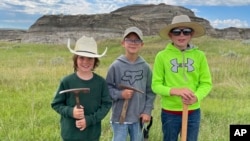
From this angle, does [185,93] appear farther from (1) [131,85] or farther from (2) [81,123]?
(2) [81,123]

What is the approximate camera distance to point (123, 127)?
4.07 m

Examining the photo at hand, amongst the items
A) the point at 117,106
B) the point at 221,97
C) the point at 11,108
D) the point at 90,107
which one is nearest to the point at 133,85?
the point at 117,106

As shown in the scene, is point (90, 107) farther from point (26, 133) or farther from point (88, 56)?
point (26, 133)

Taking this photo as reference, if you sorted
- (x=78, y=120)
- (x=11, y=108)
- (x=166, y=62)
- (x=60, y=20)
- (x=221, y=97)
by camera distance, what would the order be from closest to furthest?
(x=78, y=120)
(x=166, y=62)
(x=11, y=108)
(x=221, y=97)
(x=60, y=20)

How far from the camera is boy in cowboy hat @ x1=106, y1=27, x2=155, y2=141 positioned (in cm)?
396

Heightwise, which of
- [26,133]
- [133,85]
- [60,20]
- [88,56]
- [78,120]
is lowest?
[26,133]

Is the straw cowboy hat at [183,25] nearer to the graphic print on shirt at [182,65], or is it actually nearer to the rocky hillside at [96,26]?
the graphic print on shirt at [182,65]

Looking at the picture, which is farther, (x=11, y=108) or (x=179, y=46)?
(x=11, y=108)

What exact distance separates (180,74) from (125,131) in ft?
2.71

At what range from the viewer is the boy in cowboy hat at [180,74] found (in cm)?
389

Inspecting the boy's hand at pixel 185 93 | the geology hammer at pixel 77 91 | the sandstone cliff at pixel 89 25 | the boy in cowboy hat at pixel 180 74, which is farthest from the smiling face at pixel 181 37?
the sandstone cliff at pixel 89 25

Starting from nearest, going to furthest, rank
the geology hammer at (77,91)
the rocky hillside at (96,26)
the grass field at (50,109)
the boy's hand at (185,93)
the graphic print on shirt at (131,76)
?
1. the geology hammer at (77,91)
2. the boy's hand at (185,93)
3. the graphic print on shirt at (131,76)
4. the grass field at (50,109)
5. the rocky hillside at (96,26)

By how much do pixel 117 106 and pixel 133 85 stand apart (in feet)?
0.92

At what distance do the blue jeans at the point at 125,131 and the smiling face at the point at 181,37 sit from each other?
0.93 metres
